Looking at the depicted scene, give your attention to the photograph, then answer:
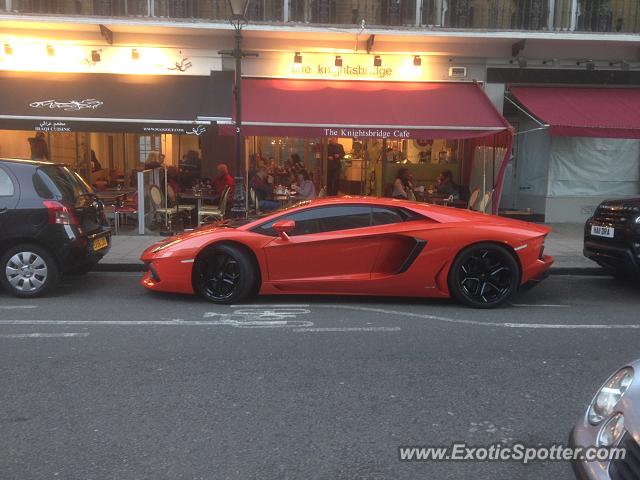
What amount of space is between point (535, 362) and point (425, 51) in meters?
9.77

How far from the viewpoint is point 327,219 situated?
6680 mm

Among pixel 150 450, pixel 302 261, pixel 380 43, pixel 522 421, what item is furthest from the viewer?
pixel 380 43

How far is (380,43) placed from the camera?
1295 cm

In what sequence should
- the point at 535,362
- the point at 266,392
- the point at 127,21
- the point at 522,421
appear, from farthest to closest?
the point at 127,21 → the point at 535,362 → the point at 266,392 → the point at 522,421

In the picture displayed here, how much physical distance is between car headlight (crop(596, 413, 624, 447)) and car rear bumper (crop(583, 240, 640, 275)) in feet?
→ 17.6

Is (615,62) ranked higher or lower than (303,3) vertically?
lower

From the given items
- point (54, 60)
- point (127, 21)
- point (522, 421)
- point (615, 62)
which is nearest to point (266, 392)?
point (522, 421)

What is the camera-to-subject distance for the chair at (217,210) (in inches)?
459

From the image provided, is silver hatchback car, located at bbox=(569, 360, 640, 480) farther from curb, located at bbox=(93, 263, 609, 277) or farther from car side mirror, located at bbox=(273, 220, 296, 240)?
curb, located at bbox=(93, 263, 609, 277)

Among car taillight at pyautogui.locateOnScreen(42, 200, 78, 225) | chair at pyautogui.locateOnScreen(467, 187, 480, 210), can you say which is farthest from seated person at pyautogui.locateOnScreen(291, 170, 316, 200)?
car taillight at pyautogui.locateOnScreen(42, 200, 78, 225)

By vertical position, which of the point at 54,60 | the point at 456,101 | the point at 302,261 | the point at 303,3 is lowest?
the point at 302,261

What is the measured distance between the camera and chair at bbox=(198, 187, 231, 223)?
459 inches

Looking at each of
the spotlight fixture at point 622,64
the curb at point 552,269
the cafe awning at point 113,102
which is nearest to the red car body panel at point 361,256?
the curb at point 552,269

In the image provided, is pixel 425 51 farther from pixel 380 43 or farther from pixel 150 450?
pixel 150 450
